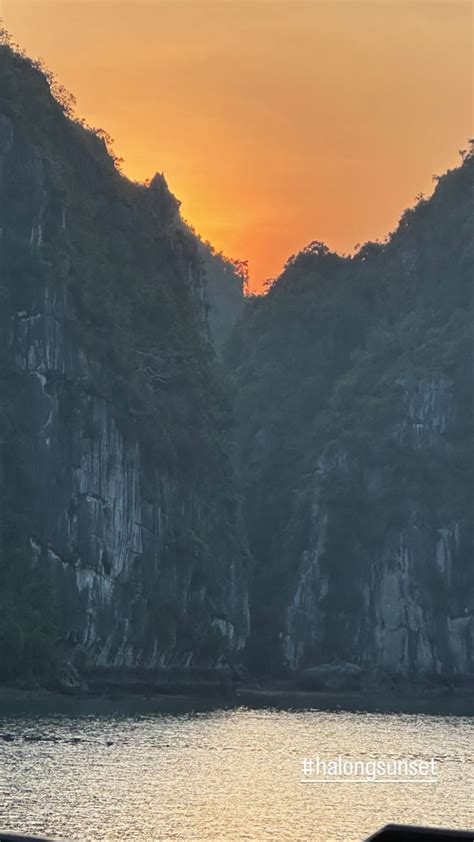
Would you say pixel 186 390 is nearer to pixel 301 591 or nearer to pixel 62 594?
pixel 301 591

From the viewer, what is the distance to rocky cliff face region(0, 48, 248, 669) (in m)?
82.4

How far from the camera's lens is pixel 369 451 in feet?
367

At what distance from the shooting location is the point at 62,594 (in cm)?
8125

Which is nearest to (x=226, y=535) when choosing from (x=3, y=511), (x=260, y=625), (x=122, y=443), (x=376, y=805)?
(x=260, y=625)

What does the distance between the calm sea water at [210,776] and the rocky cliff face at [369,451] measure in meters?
29.0

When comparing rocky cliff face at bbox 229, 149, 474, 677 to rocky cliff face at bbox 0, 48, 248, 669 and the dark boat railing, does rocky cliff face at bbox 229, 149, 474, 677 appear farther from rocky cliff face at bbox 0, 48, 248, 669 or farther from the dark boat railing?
the dark boat railing

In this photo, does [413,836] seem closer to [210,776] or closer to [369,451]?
[210,776]

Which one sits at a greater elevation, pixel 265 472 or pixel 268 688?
pixel 265 472

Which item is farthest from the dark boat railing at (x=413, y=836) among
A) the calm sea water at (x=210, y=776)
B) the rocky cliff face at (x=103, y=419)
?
the rocky cliff face at (x=103, y=419)

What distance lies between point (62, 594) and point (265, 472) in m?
41.3

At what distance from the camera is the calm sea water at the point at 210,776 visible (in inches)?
1497

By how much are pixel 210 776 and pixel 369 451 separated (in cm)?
6376

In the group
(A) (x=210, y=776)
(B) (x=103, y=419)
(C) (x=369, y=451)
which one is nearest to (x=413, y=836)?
(A) (x=210, y=776)

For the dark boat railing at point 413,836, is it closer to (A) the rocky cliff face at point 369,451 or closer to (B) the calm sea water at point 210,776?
(B) the calm sea water at point 210,776
